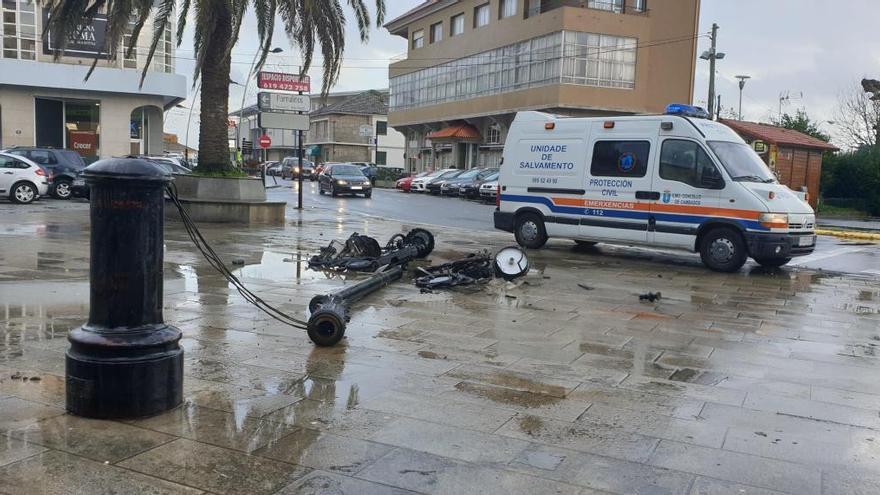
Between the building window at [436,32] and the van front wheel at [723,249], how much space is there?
147 feet

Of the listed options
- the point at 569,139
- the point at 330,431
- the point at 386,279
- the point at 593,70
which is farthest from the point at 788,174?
the point at 330,431

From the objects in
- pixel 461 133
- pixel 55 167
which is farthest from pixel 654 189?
pixel 461 133

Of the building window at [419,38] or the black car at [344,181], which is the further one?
the building window at [419,38]

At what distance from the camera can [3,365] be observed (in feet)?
17.1

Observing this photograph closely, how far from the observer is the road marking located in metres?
14.5

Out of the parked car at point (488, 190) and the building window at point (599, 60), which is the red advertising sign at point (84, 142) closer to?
the parked car at point (488, 190)

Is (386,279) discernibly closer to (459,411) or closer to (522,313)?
(522,313)

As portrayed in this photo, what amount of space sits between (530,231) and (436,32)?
144 feet

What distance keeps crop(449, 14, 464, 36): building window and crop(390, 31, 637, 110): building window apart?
8.57 ft

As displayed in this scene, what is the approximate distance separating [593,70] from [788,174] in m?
12.0

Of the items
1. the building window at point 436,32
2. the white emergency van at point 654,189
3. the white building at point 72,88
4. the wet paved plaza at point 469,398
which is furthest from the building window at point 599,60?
the wet paved plaza at point 469,398

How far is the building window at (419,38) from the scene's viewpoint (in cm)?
5753

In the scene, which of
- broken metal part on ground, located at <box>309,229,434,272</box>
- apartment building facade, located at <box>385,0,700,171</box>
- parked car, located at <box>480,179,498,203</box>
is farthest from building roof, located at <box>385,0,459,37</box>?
broken metal part on ground, located at <box>309,229,434,272</box>

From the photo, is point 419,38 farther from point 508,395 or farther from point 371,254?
point 508,395
